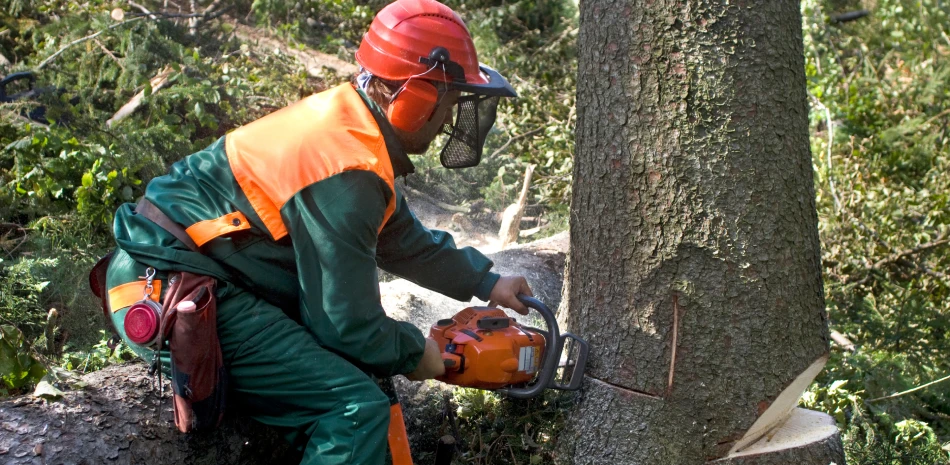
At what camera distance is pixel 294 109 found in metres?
2.27

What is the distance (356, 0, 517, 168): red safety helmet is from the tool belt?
76cm

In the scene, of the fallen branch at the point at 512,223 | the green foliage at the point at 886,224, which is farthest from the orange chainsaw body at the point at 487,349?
the fallen branch at the point at 512,223

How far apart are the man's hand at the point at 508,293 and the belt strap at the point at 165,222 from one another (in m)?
1.08

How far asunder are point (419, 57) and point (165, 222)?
2.96 ft

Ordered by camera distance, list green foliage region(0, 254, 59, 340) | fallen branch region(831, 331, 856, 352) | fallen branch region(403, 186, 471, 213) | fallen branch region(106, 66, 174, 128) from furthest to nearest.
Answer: fallen branch region(403, 186, 471, 213) → fallen branch region(106, 66, 174, 128) → fallen branch region(831, 331, 856, 352) → green foliage region(0, 254, 59, 340)

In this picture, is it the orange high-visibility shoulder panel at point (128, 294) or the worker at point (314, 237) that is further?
the orange high-visibility shoulder panel at point (128, 294)

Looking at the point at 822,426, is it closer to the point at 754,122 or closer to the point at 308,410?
the point at 754,122

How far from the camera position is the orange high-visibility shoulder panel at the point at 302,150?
6.88ft

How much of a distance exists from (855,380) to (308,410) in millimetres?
2665

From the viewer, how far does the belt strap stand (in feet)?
7.28

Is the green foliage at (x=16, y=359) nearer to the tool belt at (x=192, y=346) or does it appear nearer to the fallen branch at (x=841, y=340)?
the tool belt at (x=192, y=346)

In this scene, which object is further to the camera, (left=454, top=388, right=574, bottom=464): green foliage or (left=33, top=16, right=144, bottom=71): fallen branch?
(left=33, top=16, right=144, bottom=71): fallen branch

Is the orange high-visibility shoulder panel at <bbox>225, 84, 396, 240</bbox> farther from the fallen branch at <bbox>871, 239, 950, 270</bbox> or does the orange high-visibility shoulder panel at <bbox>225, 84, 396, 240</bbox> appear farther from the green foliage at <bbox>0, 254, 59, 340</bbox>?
the fallen branch at <bbox>871, 239, 950, 270</bbox>

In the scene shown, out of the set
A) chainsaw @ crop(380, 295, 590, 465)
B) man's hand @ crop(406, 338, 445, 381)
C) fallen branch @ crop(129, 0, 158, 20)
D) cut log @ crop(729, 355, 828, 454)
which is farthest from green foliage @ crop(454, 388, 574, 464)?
fallen branch @ crop(129, 0, 158, 20)
